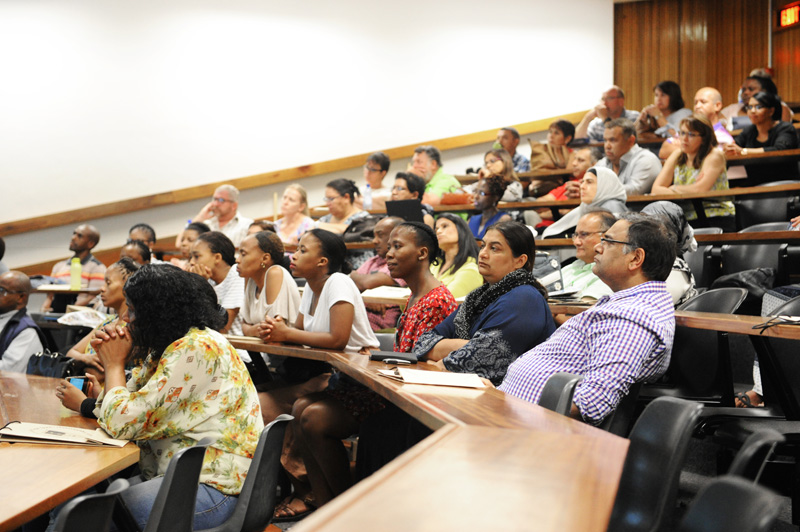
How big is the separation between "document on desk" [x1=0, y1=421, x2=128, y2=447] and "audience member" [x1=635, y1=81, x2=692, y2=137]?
5799 millimetres

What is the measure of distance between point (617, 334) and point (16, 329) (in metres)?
3.21

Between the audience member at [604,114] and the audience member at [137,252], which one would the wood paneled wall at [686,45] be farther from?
the audience member at [137,252]

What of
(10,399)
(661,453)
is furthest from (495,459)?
(10,399)

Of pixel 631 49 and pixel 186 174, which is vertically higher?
pixel 631 49

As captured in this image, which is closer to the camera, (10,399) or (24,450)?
(24,450)

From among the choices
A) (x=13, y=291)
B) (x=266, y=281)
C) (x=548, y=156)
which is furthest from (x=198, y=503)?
(x=548, y=156)

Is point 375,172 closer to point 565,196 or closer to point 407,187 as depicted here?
point 407,187

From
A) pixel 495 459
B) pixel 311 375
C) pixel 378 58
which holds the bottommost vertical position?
pixel 311 375

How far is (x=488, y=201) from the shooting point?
207 inches

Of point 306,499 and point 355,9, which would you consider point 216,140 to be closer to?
point 355,9

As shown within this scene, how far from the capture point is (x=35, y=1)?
7664 mm

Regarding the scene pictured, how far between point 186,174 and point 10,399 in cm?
551

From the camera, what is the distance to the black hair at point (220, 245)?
4.33 m

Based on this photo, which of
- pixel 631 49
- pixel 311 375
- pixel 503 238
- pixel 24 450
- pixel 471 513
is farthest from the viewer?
pixel 631 49
